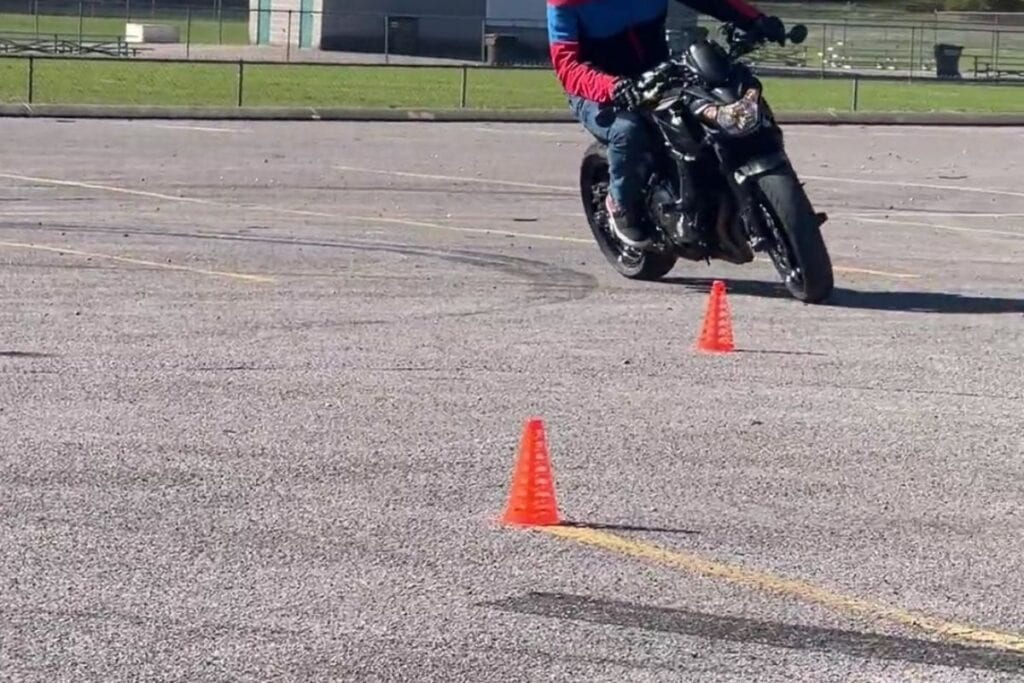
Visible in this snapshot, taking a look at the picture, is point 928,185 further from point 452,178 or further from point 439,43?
point 439,43

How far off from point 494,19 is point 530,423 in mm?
56175

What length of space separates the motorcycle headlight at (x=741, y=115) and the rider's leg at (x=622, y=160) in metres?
0.81

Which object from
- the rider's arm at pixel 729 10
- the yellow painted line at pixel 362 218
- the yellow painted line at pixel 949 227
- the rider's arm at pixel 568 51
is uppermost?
the rider's arm at pixel 729 10

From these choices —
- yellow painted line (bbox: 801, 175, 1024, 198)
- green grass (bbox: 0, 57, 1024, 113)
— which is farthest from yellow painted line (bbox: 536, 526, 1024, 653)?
green grass (bbox: 0, 57, 1024, 113)

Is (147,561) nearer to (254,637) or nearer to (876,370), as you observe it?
(254,637)

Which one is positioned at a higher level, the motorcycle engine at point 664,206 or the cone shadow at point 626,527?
the motorcycle engine at point 664,206

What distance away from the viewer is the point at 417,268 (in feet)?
44.8

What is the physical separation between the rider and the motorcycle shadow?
614 millimetres

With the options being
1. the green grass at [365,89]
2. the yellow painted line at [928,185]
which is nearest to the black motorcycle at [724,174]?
the yellow painted line at [928,185]

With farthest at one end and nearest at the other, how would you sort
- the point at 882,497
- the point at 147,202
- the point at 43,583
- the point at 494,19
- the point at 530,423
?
the point at 494,19
the point at 147,202
the point at 882,497
the point at 530,423
the point at 43,583

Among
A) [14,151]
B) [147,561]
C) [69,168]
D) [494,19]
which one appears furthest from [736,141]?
[494,19]

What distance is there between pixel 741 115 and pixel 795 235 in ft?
2.46

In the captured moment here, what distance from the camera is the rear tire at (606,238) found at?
43.6ft

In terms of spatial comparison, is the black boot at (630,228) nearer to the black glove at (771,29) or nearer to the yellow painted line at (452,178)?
the black glove at (771,29)
